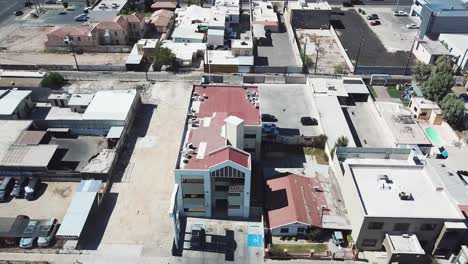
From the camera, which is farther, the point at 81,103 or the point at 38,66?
the point at 38,66

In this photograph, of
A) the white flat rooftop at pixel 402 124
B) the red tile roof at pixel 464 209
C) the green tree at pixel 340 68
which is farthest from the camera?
the green tree at pixel 340 68

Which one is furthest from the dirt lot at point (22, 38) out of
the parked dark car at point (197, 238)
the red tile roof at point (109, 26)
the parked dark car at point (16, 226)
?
the parked dark car at point (197, 238)

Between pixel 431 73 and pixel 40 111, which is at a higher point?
pixel 431 73

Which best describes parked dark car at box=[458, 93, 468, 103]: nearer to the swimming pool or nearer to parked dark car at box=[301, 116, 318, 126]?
the swimming pool

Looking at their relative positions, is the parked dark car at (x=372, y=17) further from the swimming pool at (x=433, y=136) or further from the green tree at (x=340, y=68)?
the swimming pool at (x=433, y=136)

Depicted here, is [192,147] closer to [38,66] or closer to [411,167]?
[411,167]

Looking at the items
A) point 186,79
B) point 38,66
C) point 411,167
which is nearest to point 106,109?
point 186,79
